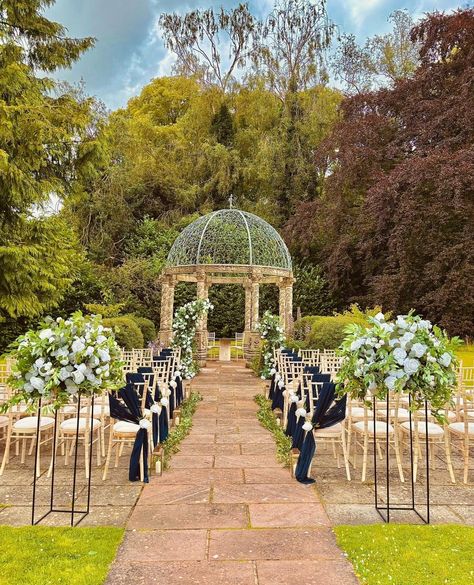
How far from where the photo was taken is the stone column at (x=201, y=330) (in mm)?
14148

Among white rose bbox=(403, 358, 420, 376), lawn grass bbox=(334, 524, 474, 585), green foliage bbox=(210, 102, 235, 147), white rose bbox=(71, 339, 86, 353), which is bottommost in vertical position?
lawn grass bbox=(334, 524, 474, 585)

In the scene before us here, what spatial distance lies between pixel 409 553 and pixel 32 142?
941 centimetres

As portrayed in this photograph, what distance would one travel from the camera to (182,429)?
6750 mm

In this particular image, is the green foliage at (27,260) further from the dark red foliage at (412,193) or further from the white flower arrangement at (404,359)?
the dark red foliage at (412,193)

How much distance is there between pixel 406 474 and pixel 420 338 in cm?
224

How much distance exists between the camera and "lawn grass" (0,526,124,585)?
2.88 meters

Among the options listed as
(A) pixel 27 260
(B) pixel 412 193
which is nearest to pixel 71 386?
(A) pixel 27 260

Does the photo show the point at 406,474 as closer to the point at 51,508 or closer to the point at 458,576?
the point at 458,576

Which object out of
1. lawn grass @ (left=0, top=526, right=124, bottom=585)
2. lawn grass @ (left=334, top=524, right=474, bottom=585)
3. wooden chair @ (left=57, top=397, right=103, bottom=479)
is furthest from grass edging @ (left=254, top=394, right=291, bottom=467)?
lawn grass @ (left=0, top=526, right=124, bottom=585)

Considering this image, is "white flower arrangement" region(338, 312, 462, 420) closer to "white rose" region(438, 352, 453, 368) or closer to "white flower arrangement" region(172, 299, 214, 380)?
"white rose" region(438, 352, 453, 368)

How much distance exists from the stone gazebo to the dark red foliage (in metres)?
3.91

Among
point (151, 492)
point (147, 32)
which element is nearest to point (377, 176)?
point (147, 32)

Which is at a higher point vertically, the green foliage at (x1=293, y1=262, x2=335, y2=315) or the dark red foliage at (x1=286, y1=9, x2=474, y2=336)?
the dark red foliage at (x1=286, y1=9, x2=474, y2=336)

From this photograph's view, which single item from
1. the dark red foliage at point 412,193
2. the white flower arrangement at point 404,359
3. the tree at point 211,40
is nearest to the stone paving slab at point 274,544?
the white flower arrangement at point 404,359
